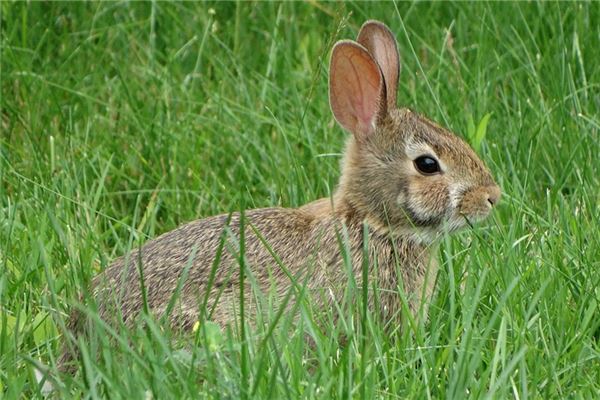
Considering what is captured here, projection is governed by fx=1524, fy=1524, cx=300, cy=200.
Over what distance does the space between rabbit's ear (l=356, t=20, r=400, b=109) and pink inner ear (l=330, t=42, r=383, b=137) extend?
6.2 inches

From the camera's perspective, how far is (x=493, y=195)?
15.4 feet

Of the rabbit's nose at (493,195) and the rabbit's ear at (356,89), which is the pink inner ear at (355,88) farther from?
the rabbit's nose at (493,195)

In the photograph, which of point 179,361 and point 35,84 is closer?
point 179,361

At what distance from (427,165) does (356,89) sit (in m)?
0.37

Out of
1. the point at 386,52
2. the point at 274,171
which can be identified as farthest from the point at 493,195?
→ the point at 274,171

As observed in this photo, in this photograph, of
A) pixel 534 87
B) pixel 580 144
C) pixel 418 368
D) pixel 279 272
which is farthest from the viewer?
pixel 534 87

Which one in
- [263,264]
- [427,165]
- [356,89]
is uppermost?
[356,89]

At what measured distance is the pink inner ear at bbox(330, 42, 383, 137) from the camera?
4.87m

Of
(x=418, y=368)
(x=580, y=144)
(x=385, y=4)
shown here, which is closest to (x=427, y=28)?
(x=385, y=4)

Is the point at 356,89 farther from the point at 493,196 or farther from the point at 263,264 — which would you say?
the point at 263,264

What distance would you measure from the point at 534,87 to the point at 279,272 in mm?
1795

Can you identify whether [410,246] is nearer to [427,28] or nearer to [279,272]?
[279,272]

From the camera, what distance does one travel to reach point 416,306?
15.1ft

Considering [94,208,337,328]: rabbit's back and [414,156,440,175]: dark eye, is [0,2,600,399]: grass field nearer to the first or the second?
[94,208,337,328]: rabbit's back
